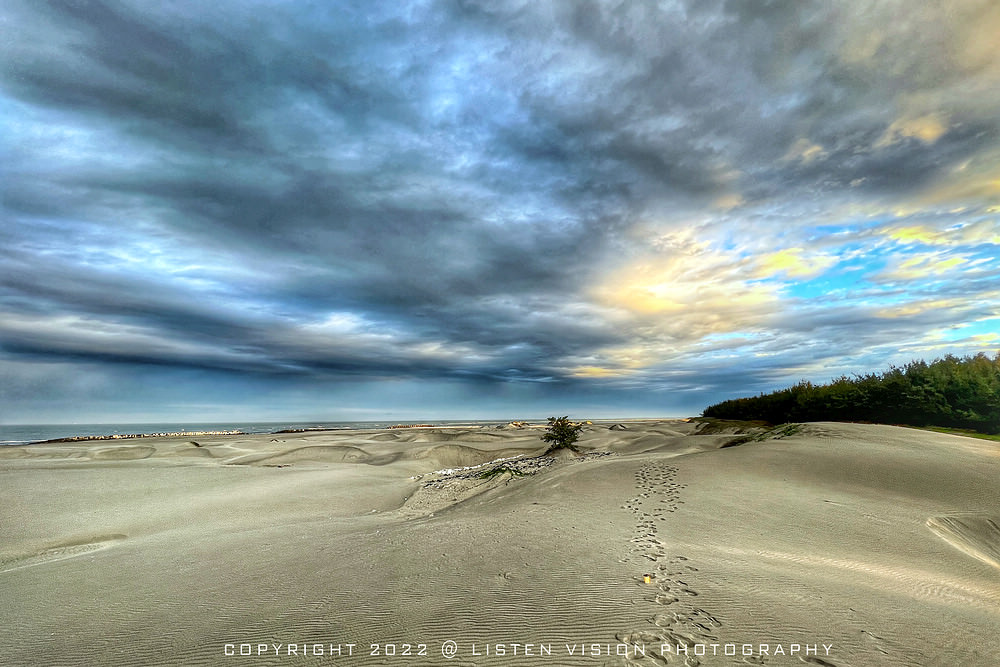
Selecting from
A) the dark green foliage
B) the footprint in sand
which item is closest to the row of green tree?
the dark green foliage

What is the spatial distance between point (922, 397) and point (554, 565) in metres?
29.4

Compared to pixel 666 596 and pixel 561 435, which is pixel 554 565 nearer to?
pixel 666 596

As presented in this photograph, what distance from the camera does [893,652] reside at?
13.1 feet

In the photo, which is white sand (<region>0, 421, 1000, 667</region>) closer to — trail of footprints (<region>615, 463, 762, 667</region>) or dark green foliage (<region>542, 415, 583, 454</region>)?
trail of footprints (<region>615, 463, 762, 667</region>)

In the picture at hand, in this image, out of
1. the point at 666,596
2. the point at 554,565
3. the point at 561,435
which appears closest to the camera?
the point at 666,596

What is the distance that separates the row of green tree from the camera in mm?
21531

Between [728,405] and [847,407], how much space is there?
2705 cm

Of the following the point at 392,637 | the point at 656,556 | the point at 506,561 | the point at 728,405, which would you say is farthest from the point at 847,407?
the point at 392,637

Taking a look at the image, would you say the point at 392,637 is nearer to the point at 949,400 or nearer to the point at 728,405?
the point at 949,400

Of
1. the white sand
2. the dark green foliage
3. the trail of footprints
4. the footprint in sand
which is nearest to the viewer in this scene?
the trail of footprints

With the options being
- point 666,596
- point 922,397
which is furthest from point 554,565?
point 922,397

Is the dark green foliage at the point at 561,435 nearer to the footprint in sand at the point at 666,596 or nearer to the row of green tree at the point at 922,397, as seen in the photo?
the footprint in sand at the point at 666,596

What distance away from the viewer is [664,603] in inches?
188

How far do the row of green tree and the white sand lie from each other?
352 inches
